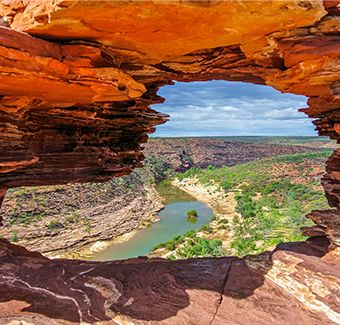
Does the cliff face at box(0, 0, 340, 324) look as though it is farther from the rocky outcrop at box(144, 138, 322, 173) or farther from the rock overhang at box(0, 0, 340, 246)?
the rocky outcrop at box(144, 138, 322, 173)

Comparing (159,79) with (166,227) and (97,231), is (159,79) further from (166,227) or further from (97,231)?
(166,227)

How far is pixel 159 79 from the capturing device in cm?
991

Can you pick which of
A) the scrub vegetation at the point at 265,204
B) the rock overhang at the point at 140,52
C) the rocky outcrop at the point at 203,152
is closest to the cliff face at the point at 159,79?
the rock overhang at the point at 140,52

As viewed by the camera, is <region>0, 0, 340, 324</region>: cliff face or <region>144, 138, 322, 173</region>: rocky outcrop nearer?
<region>0, 0, 340, 324</region>: cliff face

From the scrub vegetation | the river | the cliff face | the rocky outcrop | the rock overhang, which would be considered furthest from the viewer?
the rocky outcrop

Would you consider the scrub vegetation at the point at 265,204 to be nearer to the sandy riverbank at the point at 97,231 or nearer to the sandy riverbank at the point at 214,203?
the sandy riverbank at the point at 214,203

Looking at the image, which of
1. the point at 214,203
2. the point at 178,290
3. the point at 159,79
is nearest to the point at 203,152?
the point at 214,203

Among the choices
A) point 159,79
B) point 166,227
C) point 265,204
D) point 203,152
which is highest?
point 159,79

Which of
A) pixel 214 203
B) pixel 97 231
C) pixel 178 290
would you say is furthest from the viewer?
pixel 214 203

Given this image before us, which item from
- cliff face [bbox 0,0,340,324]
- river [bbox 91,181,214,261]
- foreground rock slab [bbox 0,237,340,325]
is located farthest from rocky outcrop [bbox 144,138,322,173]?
foreground rock slab [bbox 0,237,340,325]

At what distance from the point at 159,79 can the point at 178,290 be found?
7880 millimetres

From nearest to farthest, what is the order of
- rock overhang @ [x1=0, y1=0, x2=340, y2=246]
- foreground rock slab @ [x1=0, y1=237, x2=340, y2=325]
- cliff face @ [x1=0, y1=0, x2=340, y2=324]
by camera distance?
rock overhang @ [x1=0, y1=0, x2=340, y2=246], cliff face @ [x1=0, y1=0, x2=340, y2=324], foreground rock slab @ [x1=0, y1=237, x2=340, y2=325]

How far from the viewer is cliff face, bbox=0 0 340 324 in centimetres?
535

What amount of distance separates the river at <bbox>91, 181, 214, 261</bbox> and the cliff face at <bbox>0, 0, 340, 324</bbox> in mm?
16178
